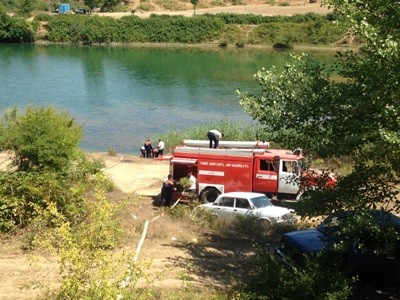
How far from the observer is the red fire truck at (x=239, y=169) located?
21406mm

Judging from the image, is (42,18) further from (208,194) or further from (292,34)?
(208,194)

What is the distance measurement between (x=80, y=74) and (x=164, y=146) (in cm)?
3626

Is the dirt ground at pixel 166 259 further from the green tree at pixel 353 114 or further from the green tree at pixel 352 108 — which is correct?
the green tree at pixel 352 108

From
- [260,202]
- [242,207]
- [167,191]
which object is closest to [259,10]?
[167,191]

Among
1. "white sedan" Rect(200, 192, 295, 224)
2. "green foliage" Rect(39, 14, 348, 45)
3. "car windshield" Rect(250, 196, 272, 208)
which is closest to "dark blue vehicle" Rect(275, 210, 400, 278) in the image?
"white sedan" Rect(200, 192, 295, 224)

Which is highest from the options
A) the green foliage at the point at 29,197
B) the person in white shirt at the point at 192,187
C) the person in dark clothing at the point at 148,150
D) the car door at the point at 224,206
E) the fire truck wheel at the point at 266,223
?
the green foliage at the point at 29,197

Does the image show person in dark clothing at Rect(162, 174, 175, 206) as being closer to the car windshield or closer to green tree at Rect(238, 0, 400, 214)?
the car windshield

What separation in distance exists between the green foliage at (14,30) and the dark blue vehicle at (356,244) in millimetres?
88821

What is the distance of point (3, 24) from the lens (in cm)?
9562

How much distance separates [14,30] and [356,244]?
9111 cm

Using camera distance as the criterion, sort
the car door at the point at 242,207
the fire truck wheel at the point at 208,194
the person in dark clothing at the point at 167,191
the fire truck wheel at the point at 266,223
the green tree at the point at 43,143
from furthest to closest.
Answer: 1. the fire truck wheel at the point at 208,194
2. the person in dark clothing at the point at 167,191
3. the green tree at the point at 43,143
4. the car door at the point at 242,207
5. the fire truck wheel at the point at 266,223

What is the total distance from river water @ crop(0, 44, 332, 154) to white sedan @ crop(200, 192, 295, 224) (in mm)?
17242

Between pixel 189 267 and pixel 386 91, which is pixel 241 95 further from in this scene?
pixel 189 267

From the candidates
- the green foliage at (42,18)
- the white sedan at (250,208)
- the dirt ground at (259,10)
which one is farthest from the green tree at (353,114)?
the dirt ground at (259,10)
